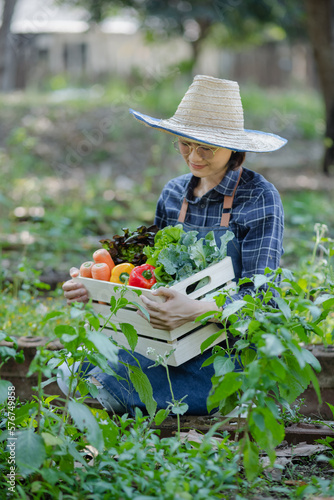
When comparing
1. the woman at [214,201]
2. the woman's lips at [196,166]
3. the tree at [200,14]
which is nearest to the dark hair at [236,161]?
the woman at [214,201]

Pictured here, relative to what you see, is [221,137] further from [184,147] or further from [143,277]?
[143,277]

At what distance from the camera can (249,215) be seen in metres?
2.64

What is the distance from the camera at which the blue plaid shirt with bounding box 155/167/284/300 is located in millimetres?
2553

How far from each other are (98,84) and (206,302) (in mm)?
14380

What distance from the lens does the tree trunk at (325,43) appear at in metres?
8.07

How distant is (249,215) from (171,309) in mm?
638

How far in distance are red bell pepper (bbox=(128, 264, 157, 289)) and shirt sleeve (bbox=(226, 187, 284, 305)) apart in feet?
1.27

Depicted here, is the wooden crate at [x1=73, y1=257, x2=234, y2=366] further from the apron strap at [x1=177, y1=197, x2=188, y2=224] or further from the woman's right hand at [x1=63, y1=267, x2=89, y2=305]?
the apron strap at [x1=177, y1=197, x2=188, y2=224]

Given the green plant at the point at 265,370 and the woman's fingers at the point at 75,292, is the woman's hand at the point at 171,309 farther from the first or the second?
the woman's fingers at the point at 75,292

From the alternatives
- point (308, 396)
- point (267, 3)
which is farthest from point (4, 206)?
point (267, 3)

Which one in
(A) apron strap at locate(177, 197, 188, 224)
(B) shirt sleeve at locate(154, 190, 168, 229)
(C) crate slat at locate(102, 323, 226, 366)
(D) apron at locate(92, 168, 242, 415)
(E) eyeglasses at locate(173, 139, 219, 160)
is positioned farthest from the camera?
(B) shirt sleeve at locate(154, 190, 168, 229)

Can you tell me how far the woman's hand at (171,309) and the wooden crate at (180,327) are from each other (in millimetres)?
34

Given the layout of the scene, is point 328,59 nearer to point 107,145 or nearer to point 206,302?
point 107,145

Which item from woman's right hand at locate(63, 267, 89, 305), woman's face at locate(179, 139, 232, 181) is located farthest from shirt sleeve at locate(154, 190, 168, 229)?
woman's right hand at locate(63, 267, 89, 305)
